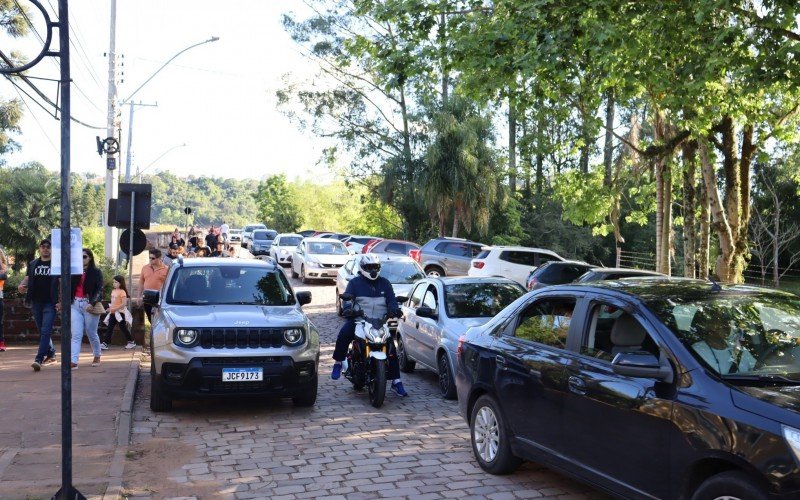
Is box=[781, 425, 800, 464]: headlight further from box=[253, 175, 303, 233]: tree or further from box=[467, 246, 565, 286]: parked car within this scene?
box=[253, 175, 303, 233]: tree

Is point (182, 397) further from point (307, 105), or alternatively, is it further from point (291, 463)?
point (307, 105)

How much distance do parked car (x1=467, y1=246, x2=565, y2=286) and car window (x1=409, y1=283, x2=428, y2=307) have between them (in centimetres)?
1186

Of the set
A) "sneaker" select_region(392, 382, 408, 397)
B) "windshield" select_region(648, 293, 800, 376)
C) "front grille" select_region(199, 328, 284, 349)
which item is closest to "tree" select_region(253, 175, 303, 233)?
"sneaker" select_region(392, 382, 408, 397)

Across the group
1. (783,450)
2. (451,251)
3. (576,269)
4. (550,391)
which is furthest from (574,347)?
(451,251)

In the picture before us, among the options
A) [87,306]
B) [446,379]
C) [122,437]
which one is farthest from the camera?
[87,306]

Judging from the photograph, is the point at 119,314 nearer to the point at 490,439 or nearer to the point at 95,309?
the point at 95,309

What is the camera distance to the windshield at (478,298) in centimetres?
1077

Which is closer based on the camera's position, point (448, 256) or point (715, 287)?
point (715, 287)

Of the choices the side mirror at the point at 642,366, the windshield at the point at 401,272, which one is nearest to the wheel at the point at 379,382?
the side mirror at the point at 642,366

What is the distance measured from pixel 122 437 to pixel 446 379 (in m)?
4.13

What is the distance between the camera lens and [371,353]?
961 centimetres

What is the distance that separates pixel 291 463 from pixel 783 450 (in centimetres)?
445

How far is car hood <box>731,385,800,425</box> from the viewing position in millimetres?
4156

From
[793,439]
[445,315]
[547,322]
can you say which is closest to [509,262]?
[445,315]
